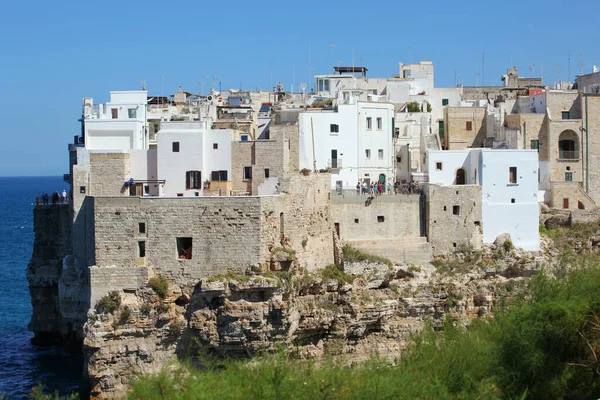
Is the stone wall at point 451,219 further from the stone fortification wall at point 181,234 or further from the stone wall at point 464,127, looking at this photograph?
the stone fortification wall at point 181,234

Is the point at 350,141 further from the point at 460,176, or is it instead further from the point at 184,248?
the point at 184,248

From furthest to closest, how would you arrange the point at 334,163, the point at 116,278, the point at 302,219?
1. the point at 334,163
2. the point at 302,219
3. the point at 116,278

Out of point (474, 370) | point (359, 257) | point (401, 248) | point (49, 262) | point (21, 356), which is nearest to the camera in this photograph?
point (474, 370)

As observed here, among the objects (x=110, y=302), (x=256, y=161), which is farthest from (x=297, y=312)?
(x=256, y=161)

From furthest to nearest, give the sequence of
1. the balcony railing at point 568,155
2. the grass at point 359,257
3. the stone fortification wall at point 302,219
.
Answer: the balcony railing at point 568,155
the grass at point 359,257
the stone fortification wall at point 302,219

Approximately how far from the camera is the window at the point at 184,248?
3994 centimetres

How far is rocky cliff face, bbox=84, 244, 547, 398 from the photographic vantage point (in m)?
39.0

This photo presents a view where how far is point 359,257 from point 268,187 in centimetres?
498

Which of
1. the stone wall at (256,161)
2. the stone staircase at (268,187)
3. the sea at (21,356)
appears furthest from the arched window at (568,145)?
the sea at (21,356)

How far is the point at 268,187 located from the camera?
43.7m

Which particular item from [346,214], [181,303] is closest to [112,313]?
[181,303]

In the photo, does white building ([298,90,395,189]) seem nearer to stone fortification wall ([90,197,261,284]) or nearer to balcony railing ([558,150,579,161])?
stone fortification wall ([90,197,261,284])

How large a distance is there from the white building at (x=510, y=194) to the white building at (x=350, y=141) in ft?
15.8

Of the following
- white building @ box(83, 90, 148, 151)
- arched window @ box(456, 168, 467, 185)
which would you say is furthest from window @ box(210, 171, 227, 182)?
arched window @ box(456, 168, 467, 185)
